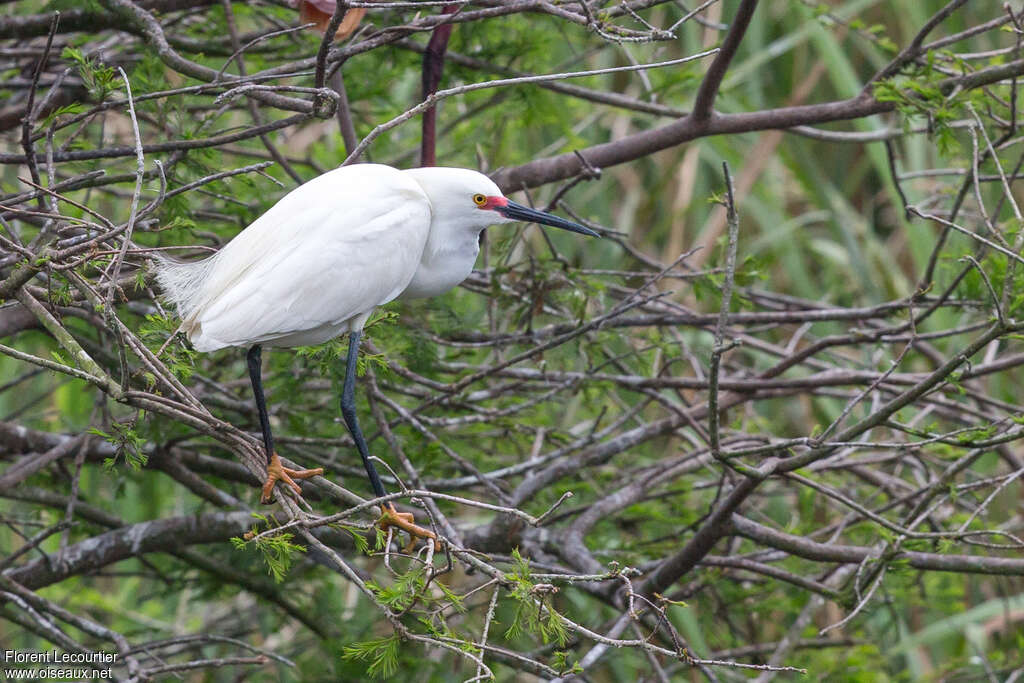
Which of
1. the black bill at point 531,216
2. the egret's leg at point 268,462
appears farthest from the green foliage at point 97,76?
the black bill at point 531,216

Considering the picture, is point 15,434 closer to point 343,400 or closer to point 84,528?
point 84,528

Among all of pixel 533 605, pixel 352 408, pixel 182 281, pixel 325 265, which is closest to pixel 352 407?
pixel 352 408

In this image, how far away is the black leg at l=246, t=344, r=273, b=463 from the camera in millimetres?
1949

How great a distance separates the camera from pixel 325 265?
1925 mm

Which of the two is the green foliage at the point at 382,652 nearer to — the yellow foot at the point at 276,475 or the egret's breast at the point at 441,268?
the yellow foot at the point at 276,475

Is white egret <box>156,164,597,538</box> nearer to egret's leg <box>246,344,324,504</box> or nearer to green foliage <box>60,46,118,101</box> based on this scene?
egret's leg <box>246,344,324,504</box>

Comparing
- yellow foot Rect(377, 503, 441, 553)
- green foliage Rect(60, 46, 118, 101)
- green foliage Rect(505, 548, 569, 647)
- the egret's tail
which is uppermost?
green foliage Rect(60, 46, 118, 101)

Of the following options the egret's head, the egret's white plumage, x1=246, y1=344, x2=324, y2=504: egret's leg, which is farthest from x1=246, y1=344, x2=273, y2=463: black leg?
the egret's head

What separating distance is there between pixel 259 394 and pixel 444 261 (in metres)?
0.46

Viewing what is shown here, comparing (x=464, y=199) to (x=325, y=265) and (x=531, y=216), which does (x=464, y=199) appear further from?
(x=325, y=265)

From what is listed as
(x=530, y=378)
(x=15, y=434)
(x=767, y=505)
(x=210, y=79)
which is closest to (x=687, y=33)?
(x=767, y=505)

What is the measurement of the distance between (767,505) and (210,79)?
2605 mm

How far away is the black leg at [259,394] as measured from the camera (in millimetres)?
1949

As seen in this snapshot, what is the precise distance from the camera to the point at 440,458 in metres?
2.72
